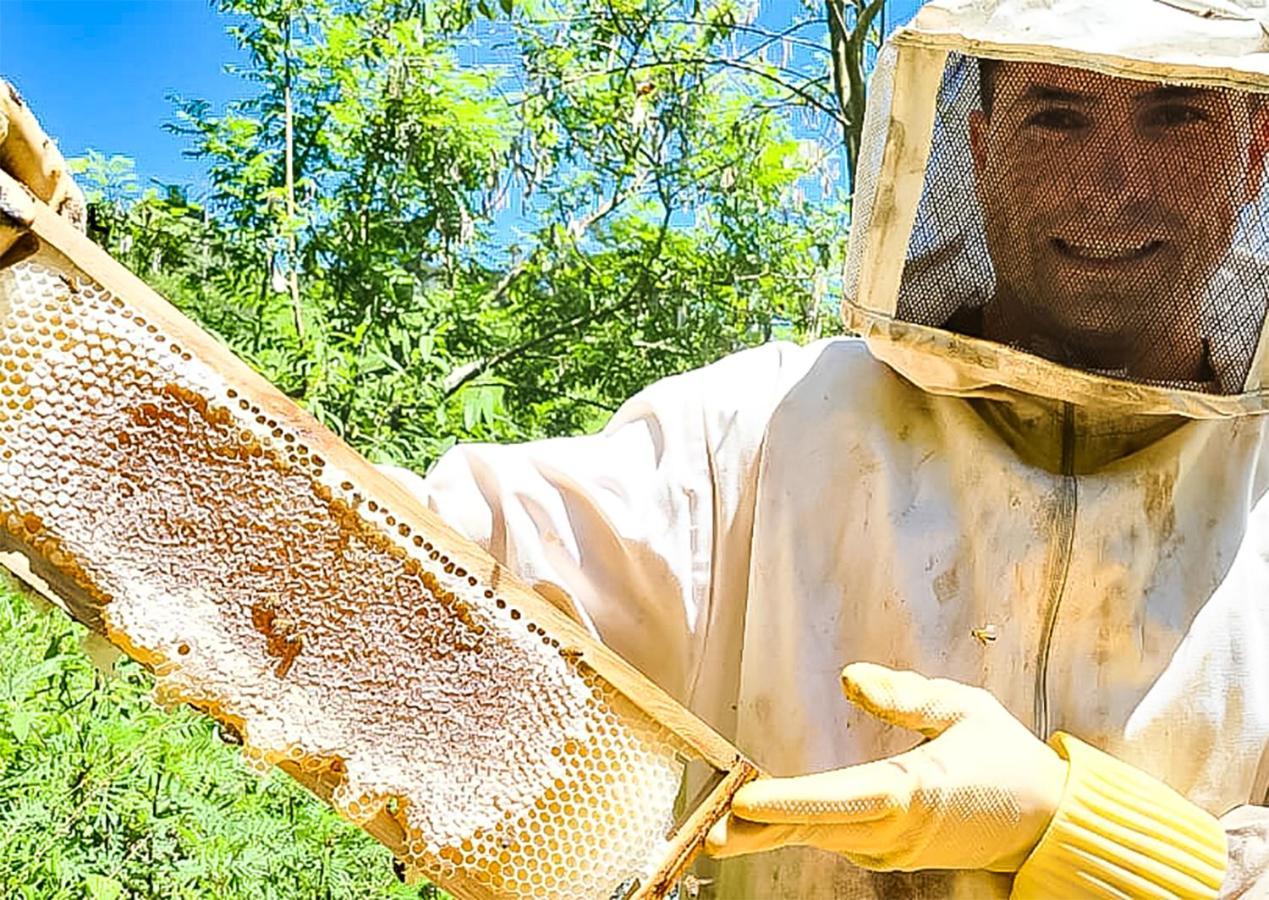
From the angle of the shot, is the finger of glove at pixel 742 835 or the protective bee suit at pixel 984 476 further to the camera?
the protective bee suit at pixel 984 476

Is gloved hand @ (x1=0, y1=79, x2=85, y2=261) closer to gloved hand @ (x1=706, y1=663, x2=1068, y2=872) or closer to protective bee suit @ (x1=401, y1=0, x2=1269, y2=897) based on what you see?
protective bee suit @ (x1=401, y1=0, x2=1269, y2=897)

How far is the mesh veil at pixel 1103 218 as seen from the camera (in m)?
1.91

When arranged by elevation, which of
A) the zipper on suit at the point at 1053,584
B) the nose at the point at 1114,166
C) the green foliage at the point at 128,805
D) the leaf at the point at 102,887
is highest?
the nose at the point at 1114,166

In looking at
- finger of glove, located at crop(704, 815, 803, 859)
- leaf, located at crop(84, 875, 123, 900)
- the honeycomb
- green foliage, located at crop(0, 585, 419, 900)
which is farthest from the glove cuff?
leaf, located at crop(84, 875, 123, 900)

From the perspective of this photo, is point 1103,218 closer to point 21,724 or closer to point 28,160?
point 28,160

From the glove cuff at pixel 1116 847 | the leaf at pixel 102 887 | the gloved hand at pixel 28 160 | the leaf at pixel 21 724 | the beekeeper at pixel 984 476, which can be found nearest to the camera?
the gloved hand at pixel 28 160

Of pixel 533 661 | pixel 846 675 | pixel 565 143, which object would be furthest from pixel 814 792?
pixel 565 143

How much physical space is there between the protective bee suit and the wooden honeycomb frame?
273mm

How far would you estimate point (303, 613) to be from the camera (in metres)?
1.60

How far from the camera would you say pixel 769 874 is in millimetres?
1961

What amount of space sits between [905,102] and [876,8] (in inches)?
213

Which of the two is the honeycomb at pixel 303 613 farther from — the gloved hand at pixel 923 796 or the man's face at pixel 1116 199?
the man's face at pixel 1116 199

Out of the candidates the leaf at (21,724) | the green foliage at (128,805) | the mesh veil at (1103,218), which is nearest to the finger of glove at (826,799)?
the mesh veil at (1103,218)

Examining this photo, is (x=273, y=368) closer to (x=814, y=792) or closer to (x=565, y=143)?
(x=565, y=143)
